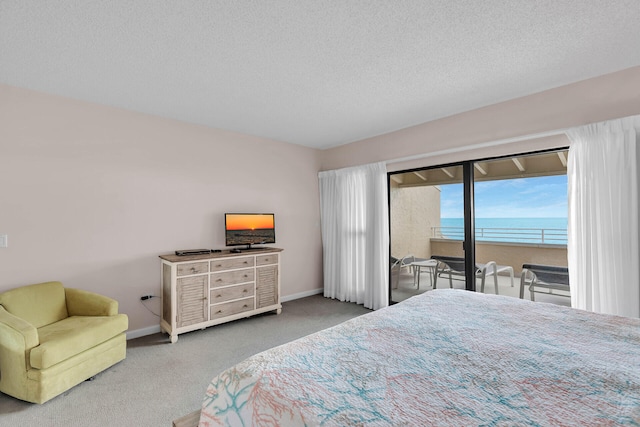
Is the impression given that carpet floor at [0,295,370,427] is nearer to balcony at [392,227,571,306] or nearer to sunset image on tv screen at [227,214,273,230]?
sunset image on tv screen at [227,214,273,230]

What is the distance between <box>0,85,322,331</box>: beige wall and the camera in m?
2.81

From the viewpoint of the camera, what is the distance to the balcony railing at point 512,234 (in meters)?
3.19

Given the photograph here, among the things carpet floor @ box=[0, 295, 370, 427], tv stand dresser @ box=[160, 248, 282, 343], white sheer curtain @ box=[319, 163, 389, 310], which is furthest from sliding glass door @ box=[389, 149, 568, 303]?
Answer: tv stand dresser @ box=[160, 248, 282, 343]

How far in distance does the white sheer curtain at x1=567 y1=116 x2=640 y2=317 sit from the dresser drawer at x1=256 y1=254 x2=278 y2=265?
10.7 ft

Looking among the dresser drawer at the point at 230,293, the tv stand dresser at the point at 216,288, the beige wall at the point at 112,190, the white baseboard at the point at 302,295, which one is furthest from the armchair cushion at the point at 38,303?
the white baseboard at the point at 302,295

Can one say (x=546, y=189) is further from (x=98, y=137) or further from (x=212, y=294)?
(x=98, y=137)

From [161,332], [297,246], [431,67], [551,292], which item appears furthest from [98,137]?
[551,292]

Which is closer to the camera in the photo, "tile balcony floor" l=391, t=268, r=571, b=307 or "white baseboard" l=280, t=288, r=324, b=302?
"tile balcony floor" l=391, t=268, r=571, b=307

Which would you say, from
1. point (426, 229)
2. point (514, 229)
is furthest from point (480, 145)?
point (426, 229)

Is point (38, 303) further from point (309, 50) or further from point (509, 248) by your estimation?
point (509, 248)

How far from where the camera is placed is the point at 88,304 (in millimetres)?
2805

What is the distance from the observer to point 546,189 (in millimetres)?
3221

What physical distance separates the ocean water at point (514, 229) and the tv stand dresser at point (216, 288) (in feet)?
7.69

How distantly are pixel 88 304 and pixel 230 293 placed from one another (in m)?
1.41
